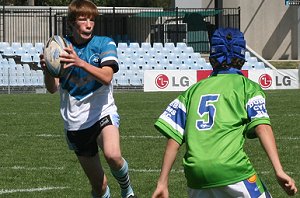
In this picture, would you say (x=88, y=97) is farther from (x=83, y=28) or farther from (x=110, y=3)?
(x=110, y=3)

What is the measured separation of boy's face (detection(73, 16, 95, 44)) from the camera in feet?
26.4

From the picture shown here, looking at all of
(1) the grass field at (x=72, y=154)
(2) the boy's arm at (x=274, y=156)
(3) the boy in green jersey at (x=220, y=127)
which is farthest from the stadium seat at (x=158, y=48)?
(2) the boy's arm at (x=274, y=156)

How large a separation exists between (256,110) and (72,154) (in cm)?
819

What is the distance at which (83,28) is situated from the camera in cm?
809

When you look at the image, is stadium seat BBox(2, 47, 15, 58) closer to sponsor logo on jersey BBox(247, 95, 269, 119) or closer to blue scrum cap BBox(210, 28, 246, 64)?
blue scrum cap BBox(210, 28, 246, 64)

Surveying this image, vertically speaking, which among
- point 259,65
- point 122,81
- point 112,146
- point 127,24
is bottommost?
point 122,81

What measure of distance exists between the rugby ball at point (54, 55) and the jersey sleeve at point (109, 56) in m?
0.36

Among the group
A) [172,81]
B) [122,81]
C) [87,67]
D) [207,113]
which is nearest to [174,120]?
[207,113]

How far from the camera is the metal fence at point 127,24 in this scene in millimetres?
43781

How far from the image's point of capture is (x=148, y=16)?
46.5 metres

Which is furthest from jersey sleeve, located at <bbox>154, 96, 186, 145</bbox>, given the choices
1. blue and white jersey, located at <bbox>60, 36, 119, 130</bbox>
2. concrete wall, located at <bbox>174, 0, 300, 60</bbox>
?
concrete wall, located at <bbox>174, 0, 300, 60</bbox>

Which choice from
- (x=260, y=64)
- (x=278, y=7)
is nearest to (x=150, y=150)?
(x=260, y=64)

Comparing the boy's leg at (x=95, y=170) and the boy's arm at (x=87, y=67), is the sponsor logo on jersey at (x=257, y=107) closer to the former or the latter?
the boy's arm at (x=87, y=67)

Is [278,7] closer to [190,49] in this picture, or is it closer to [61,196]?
[190,49]
